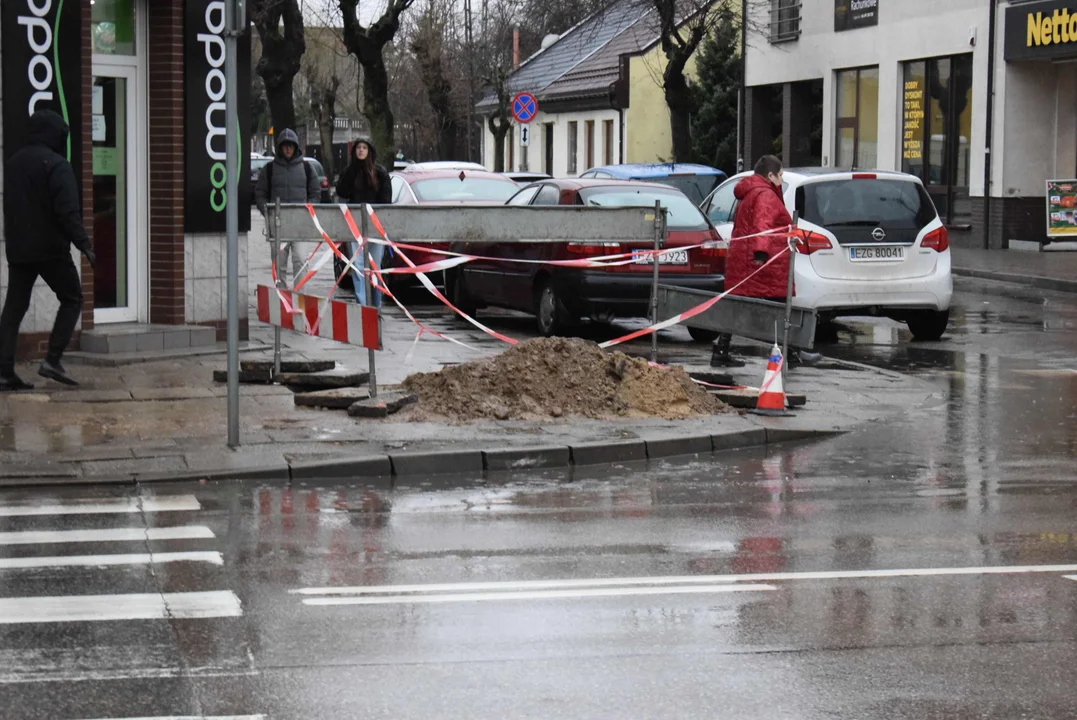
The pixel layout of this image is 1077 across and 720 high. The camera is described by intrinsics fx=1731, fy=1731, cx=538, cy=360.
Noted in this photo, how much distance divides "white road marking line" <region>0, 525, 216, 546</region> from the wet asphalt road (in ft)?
0.09

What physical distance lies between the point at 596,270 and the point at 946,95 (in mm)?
20647

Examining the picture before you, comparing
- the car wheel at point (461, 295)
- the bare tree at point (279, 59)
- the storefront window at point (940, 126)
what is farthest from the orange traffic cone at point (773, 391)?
the bare tree at point (279, 59)

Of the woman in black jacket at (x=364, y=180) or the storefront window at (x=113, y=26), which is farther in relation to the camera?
the woman in black jacket at (x=364, y=180)

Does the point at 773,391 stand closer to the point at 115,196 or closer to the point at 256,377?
the point at 256,377

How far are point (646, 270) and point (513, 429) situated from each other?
5735 millimetres

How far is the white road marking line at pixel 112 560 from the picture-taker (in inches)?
291

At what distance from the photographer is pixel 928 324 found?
687 inches

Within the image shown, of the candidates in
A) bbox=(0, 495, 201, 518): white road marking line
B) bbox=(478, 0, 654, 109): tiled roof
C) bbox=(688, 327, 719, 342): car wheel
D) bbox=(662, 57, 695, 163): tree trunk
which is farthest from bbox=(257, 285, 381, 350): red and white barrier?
bbox=(478, 0, 654, 109): tiled roof

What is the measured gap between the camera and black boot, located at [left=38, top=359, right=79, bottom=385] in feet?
41.2

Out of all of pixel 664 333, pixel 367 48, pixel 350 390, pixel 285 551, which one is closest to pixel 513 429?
pixel 350 390

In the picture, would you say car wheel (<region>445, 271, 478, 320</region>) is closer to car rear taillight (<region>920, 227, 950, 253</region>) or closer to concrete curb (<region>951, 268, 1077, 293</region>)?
car rear taillight (<region>920, 227, 950, 253</region>)

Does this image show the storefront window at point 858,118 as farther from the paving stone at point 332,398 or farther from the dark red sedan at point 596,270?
the paving stone at point 332,398

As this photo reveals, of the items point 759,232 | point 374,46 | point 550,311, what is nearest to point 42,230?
point 759,232

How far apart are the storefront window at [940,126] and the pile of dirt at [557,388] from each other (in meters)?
23.4
